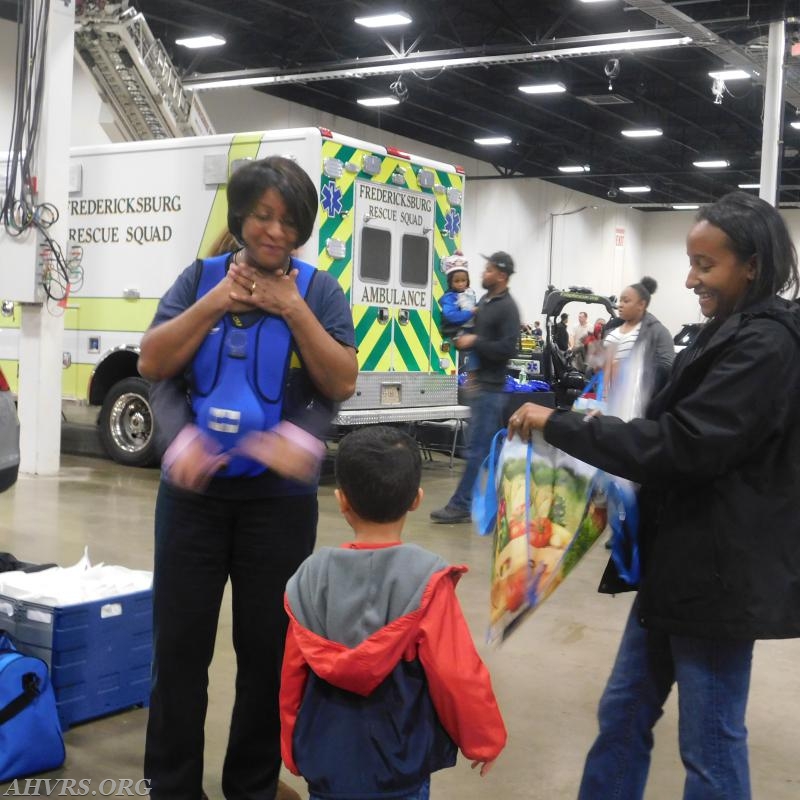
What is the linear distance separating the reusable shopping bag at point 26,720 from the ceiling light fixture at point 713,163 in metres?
23.8

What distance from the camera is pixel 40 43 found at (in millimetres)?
8227

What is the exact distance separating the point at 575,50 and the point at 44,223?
8.31m

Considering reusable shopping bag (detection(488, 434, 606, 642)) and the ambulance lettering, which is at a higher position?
the ambulance lettering

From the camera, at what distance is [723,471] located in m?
1.97

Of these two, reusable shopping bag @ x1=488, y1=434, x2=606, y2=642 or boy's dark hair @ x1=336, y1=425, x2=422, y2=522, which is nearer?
boy's dark hair @ x1=336, y1=425, x2=422, y2=522

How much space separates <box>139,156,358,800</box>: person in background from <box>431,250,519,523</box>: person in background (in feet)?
14.5

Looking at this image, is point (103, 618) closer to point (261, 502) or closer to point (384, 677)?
point (261, 502)

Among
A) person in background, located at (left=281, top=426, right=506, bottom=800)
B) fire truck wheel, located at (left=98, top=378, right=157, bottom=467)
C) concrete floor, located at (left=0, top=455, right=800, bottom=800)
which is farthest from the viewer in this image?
fire truck wheel, located at (left=98, top=378, right=157, bottom=467)

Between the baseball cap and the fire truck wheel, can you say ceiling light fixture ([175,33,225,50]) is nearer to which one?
the fire truck wheel

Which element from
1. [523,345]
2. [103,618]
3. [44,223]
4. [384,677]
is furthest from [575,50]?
[384,677]

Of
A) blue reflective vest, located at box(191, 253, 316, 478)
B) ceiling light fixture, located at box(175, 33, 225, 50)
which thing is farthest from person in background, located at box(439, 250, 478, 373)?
ceiling light fixture, located at box(175, 33, 225, 50)

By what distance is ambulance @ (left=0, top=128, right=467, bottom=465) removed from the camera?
796 cm

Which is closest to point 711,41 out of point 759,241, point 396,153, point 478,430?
point 396,153

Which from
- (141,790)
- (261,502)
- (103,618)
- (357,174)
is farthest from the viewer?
(357,174)
